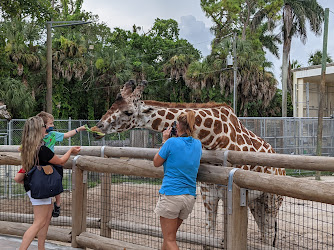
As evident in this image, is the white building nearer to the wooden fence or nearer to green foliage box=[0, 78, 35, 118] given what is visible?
green foliage box=[0, 78, 35, 118]

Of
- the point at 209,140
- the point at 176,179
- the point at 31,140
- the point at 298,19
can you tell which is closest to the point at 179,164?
the point at 176,179

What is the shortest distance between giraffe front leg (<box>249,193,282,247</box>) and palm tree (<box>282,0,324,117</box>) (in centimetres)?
2914

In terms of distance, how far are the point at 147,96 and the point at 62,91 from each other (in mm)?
9193

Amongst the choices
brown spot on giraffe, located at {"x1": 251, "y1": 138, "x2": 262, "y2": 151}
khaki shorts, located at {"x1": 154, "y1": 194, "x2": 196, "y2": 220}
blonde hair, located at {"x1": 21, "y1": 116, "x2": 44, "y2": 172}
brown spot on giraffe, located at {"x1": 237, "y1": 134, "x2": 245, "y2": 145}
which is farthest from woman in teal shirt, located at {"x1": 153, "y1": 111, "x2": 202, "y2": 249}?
brown spot on giraffe, located at {"x1": 251, "y1": 138, "x2": 262, "y2": 151}

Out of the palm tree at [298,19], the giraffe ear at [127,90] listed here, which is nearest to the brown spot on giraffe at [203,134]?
the giraffe ear at [127,90]

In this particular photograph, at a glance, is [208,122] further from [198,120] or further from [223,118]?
[223,118]

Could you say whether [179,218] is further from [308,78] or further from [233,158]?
[308,78]

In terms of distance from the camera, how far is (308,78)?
27.1m

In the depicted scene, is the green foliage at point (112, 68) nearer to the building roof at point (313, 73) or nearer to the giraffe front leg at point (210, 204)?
the building roof at point (313, 73)

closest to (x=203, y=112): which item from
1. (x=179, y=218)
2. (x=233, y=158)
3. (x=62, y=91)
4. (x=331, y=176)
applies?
(x=233, y=158)

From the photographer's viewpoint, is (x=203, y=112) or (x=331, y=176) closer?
(x=203, y=112)

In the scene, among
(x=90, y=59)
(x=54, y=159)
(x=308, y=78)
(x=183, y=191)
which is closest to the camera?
(x=183, y=191)

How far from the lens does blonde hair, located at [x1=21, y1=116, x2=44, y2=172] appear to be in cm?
432

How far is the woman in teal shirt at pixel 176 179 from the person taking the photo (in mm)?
3859
